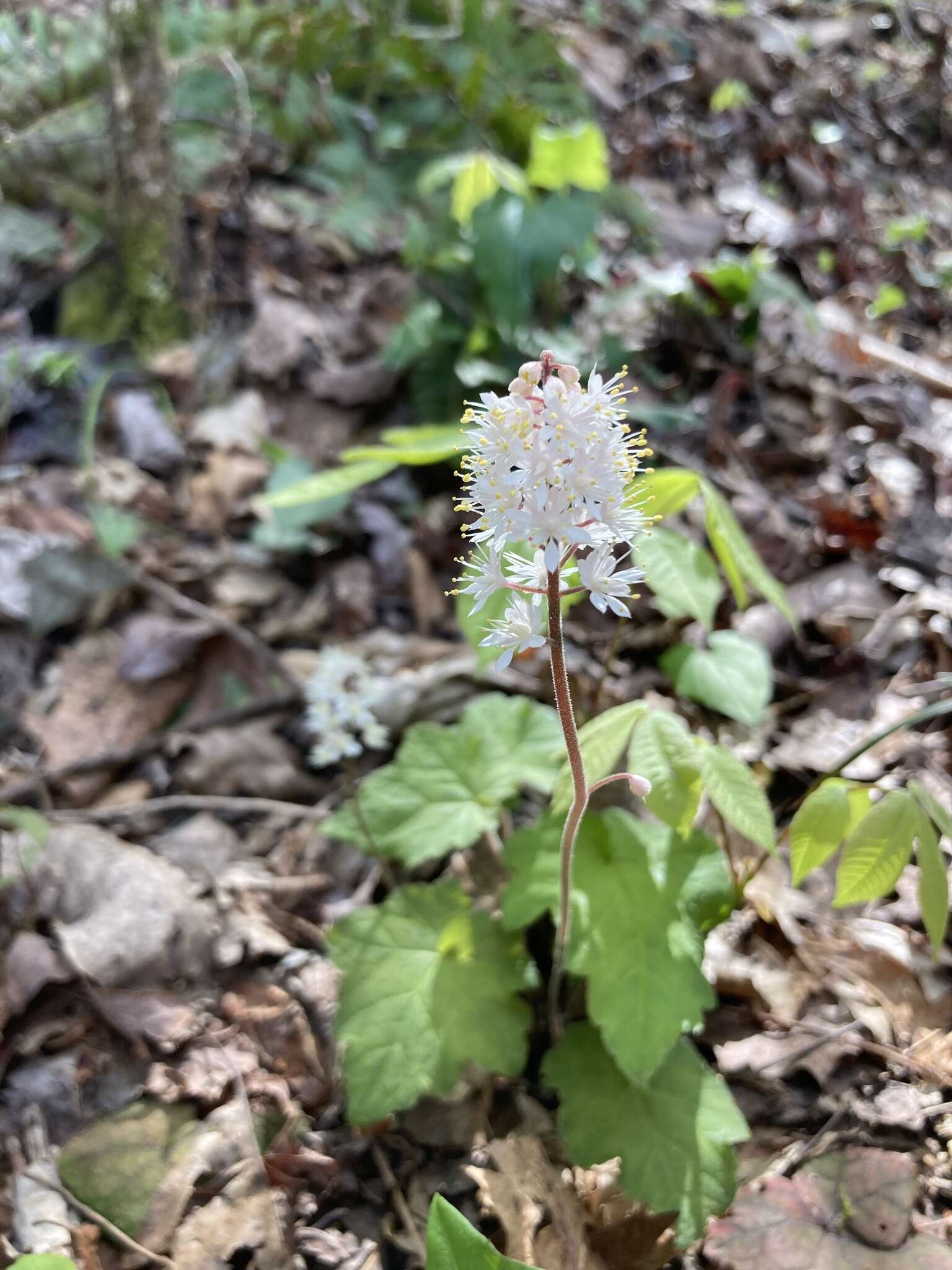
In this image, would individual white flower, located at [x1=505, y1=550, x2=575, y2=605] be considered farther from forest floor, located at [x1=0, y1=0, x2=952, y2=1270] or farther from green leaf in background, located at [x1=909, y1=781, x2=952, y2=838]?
forest floor, located at [x1=0, y1=0, x2=952, y2=1270]

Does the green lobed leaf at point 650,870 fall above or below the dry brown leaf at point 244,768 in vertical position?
above

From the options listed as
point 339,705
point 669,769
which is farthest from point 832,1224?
point 339,705

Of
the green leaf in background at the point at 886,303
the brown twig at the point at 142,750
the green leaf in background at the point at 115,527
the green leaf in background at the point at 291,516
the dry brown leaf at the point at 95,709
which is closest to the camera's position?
the brown twig at the point at 142,750

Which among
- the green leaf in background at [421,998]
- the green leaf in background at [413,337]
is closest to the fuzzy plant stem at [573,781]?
the green leaf in background at [421,998]

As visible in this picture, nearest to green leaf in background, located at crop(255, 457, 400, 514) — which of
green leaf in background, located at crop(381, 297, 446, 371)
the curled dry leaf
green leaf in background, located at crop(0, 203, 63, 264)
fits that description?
green leaf in background, located at crop(381, 297, 446, 371)

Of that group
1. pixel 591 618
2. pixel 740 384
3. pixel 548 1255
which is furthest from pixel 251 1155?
pixel 740 384

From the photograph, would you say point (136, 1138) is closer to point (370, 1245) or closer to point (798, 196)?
point (370, 1245)

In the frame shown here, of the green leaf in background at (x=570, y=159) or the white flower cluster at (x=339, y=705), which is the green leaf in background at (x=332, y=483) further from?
the green leaf in background at (x=570, y=159)
